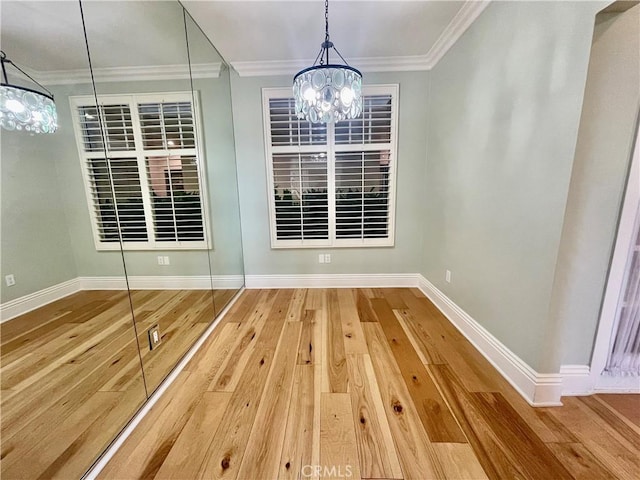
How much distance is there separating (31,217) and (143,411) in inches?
49.4

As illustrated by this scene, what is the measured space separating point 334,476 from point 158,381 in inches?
52.7

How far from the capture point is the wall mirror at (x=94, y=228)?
1.15 m

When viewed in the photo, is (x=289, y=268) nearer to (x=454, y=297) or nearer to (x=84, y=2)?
(x=454, y=297)

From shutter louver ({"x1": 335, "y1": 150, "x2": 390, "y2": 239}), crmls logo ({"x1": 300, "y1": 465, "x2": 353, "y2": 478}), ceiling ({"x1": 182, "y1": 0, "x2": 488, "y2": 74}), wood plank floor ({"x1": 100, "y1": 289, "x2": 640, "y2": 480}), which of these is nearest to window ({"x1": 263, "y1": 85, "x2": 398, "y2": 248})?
shutter louver ({"x1": 335, "y1": 150, "x2": 390, "y2": 239})

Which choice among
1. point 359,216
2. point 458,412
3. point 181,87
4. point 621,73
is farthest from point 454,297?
point 181,87

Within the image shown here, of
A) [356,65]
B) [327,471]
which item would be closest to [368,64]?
[356,65]

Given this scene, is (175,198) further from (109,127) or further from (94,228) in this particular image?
(94,228)

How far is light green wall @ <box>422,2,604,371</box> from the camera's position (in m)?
1.27

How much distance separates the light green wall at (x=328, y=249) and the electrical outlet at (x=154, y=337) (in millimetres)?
1418

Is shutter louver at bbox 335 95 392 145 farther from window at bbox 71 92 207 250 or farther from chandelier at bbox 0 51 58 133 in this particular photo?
chandelier at bbox 0 51 58 133

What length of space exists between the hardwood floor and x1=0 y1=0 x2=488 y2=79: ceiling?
53.0 inches

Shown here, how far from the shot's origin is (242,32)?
224cm

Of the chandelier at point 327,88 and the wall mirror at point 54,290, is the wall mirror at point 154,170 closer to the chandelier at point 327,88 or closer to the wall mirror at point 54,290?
the wall mirror at point 54,290

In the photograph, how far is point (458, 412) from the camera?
1.40m
